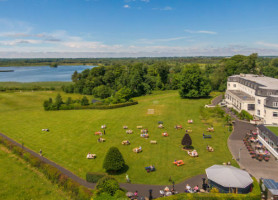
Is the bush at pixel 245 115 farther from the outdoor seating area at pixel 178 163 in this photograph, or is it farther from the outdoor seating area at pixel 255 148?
the outdoor seating area at pixel 178 163

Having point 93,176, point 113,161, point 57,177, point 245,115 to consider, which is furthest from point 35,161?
point 245,115

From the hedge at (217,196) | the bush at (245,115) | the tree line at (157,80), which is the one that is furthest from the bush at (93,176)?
the tree line at (157,80)

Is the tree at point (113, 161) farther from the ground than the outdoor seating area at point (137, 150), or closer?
farther from the ground

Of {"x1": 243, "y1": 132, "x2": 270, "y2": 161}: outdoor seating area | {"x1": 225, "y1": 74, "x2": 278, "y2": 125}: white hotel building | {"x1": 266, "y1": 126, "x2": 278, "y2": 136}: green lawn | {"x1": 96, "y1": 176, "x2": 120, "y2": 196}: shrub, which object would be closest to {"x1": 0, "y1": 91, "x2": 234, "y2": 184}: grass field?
{"x1": 243, "y1": 132, "x2": 270, "y2": 161}: outdoor seating area

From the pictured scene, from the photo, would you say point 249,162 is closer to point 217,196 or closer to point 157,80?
point 217,196

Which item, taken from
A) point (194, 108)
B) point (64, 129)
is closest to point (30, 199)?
point (64, 129)

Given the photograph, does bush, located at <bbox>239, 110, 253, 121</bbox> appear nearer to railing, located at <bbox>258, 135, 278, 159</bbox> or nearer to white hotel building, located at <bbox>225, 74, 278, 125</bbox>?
white hotel building, located at <bbox>225, 74, 278, 125</bbox>

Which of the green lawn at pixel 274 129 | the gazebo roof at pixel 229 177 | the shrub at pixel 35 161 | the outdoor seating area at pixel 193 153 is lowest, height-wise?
the shrub at pixel 35 161

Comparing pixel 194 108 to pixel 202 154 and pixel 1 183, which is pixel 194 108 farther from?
pixel 1 183
